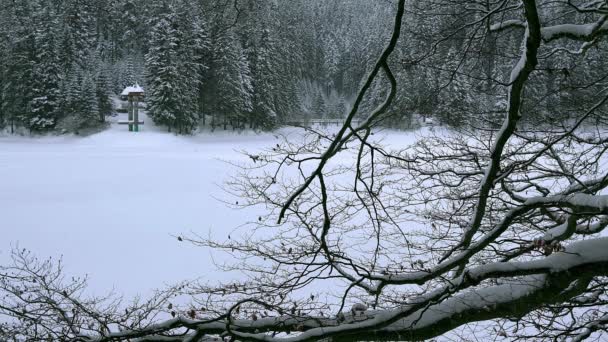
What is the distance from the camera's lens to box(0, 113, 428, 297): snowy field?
8.24 metres

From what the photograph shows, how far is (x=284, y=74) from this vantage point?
38469mm

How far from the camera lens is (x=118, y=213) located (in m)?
11.8

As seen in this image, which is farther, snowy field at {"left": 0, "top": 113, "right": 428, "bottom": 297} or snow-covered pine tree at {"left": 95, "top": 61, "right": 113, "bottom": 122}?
snow-covered pine tree at {"left": 95, "top": 61, "right": 113, "bottom": 122}

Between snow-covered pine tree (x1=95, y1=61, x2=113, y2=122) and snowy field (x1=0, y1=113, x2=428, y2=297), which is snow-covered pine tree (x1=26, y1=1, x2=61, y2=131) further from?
snowy field (x1=0, y1=113, x2=428, y2=297)

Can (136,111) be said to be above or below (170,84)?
below

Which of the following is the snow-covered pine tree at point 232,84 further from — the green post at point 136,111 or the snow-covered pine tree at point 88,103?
the snow-covered pine tree at point 88,103

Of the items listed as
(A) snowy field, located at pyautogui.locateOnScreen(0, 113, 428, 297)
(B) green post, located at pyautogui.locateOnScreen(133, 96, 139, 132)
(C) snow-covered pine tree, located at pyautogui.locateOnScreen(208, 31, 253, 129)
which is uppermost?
(C) snow-covered pine tree, located at pyautogui.locateOnScreen(208, 31, 253, 129)

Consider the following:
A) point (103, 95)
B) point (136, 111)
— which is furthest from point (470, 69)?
point (103, 95)

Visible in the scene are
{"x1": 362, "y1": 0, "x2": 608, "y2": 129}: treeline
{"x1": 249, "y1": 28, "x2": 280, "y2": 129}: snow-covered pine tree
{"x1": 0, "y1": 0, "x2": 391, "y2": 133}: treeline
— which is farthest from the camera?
{"x1": 249, "y1": 28, "x2": 280, "y2": 129}: snow-covered pine tree

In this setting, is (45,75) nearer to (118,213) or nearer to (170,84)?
(170,84)

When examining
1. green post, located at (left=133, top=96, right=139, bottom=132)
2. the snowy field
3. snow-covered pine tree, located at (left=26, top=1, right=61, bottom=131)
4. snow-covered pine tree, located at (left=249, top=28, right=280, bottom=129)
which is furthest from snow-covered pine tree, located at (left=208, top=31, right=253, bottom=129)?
snow-covered pine tree, located at (left=26, top=1, right=61, bottom=131)

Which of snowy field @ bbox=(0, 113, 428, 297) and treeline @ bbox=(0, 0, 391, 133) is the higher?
treeline @ bbox=(0, 0, 391, 133)

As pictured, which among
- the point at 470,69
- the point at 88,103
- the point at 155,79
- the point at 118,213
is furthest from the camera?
the point at 155,79

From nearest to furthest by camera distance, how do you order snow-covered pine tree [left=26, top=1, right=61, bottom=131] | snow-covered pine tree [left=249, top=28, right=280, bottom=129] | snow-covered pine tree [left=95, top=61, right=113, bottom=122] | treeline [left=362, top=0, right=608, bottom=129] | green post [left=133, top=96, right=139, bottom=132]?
treeline [left=362, top=0, right=608, bottom=129] → green post [left=133, top=96, right=139, bottom=132] → snow-covered pine tree [left=26, top=1, right=61, bottom=131] → snow-covered pine tree [left=95, top=61, right=113, bottom=122] → snow-covered pine tree [left=249, top=28, right=280, bottom=129]
